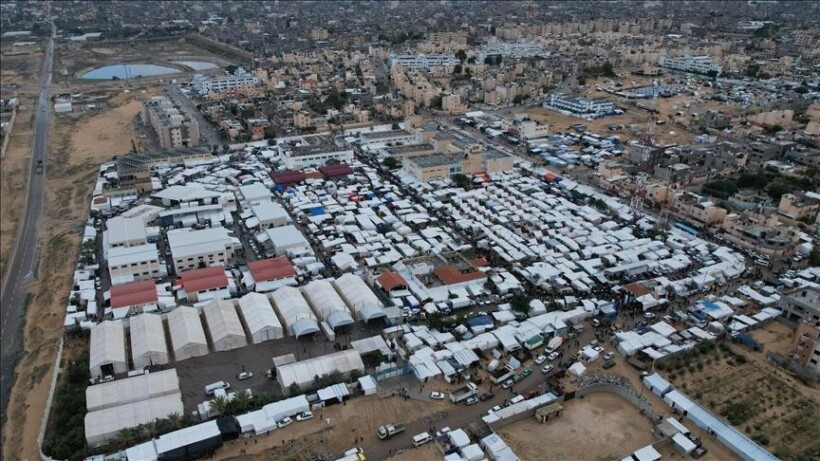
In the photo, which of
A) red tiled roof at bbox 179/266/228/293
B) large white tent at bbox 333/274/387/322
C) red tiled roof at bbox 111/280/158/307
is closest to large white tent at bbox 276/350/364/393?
large white tent at bbox 333/274/387/322

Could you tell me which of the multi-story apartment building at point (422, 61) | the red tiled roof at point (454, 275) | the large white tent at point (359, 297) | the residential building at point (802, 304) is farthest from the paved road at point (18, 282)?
the multi-story apartment building at point (422, 61)

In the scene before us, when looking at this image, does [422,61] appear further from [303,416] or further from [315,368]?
[303,416]

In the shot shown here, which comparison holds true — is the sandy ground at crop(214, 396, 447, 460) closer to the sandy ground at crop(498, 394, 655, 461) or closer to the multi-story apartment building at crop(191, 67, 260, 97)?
the sandy ground at crop(498, 394, 655, 461)

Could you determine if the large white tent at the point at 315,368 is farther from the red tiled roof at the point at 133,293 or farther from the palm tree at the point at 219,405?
the red tiled roof at the point at 133,293

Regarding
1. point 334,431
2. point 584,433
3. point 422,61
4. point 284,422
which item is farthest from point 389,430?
point 422,61

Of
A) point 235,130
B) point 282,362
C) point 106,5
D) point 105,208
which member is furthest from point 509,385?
point 106,5

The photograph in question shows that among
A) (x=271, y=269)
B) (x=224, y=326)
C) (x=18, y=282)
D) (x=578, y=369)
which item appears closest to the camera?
(x=578, y=369)

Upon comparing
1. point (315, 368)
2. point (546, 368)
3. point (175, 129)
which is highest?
point (175, 129)
